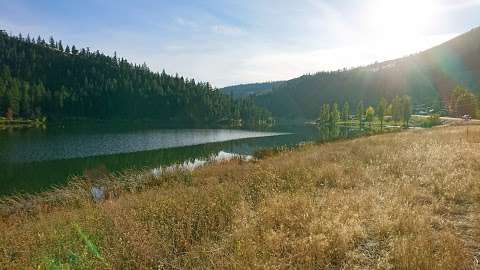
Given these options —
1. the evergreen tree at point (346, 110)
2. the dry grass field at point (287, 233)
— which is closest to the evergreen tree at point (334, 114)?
the evergreen tree at point (346, 110)

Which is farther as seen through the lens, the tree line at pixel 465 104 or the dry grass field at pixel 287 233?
the tree line at pixel 465 104

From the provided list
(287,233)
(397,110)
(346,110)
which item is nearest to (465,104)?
(397,110)

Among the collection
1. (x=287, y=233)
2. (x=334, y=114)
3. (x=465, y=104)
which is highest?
(x=465, y=104)

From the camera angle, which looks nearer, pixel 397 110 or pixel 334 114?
pixel 397 110

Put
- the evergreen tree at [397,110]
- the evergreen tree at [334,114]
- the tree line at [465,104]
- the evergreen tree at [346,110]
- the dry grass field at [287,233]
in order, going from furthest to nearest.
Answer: the evergreen tree at [346,110] < the evergreen tree at [334,114] < the evergreen tree at [397,110] < the tree line at [465,104] < the dry grass field at [287,233]

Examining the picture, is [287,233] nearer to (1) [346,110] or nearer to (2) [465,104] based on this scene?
(2) [465,104]

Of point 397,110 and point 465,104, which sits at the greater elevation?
point 465,104

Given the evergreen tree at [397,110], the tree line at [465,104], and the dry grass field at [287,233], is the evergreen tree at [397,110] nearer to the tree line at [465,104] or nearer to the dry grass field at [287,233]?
the tree line at [465,104]

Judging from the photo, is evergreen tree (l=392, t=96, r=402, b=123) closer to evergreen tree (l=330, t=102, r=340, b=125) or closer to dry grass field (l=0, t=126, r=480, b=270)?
evergreen tree (l=330, t=102, r=340, b=125)

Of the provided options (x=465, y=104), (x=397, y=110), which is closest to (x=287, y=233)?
(x=465, y=104)

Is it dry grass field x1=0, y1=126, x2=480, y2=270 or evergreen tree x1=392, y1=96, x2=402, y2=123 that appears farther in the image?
evergreen tree x1=392, y1=96, x2=402, y2=123

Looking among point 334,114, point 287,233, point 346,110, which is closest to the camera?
point 287,233

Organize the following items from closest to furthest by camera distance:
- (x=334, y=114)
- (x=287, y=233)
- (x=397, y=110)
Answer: (x=287, y=233) < (x=397, y=110) < (x=334, y=114)

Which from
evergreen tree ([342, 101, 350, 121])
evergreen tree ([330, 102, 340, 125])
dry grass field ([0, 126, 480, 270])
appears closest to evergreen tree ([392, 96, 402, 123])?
evergreen tree ([330, 102, 340, 125])
